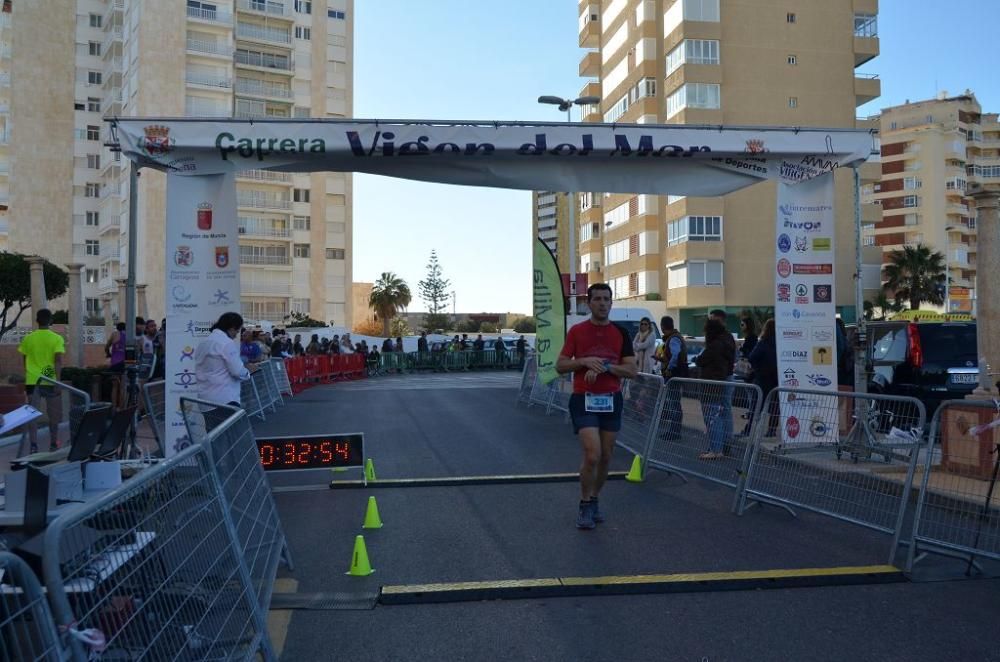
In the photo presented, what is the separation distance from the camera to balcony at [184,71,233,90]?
6506cm

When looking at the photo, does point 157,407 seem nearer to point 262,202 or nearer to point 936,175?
point 262,202

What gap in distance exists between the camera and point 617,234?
202 feet

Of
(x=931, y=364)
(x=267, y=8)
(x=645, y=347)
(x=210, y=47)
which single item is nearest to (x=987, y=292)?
(x=931, y=364)

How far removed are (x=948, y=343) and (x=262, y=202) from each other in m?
62.3

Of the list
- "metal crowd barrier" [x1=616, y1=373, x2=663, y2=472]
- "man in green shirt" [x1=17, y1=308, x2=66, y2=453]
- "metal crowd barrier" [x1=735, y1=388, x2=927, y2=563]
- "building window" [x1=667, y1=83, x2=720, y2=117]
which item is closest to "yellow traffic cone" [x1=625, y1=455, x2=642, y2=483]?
"metal crowd barrier" [x1=616, y1=373, x2=663, y2=472]

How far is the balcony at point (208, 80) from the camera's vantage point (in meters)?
65.1

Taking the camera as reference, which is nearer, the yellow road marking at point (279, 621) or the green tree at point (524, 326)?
the yellow road marking at point (279, 621)

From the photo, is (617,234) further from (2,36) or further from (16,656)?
(16,656)

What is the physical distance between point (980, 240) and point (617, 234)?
52.0 meters

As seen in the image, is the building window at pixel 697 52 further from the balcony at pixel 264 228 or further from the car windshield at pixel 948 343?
the car windshield at pixel 948 343

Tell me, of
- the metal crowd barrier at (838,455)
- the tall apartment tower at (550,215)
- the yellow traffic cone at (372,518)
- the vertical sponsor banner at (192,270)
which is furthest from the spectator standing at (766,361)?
the tall apartment tower at (550,215)

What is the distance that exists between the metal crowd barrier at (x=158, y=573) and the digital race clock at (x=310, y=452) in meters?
4.10

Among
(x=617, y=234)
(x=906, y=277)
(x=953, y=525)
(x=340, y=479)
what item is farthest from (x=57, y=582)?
(x=906, y=277)

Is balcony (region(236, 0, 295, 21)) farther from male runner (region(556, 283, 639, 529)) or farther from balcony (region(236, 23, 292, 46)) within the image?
male runner (region(556, 283, 639, 529))
